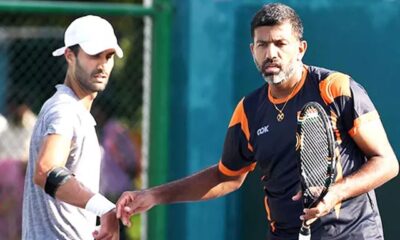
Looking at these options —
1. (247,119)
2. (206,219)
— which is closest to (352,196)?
(247,119)

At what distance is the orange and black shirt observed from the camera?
546 centimetres

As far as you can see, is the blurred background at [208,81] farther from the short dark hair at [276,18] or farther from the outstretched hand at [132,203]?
the outstretched hand at [132,203]

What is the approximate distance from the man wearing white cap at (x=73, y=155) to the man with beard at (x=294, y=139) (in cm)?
19

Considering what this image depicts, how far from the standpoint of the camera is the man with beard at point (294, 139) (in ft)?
17.6

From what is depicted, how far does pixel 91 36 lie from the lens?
5.80 metres

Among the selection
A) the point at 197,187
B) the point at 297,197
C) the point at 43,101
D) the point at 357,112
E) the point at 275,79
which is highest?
the point at 43,101

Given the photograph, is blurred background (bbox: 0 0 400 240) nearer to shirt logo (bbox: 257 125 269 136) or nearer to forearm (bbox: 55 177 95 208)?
shirt logo (bbox: 257 125 269 136)

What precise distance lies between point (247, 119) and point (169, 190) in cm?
50

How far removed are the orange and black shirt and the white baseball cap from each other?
0.73 metres

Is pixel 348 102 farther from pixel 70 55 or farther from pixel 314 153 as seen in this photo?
pixel 70 55

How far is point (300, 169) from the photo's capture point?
5.25 metres

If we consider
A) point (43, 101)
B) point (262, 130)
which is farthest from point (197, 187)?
point (43, 101)

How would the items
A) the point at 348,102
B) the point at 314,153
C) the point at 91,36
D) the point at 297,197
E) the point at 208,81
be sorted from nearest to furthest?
the point at 297,197 < the point at 314,153 < the point at 348,102 < the point at 91,36 < the point at 208,81

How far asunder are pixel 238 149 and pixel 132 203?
0.59m
